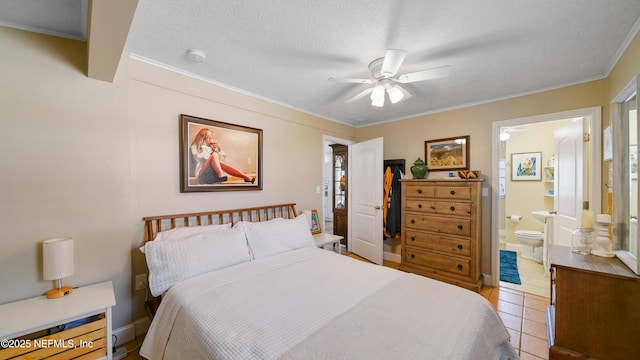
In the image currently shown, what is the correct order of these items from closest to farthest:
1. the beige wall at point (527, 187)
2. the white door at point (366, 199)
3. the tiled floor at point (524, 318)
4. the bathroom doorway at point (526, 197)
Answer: the tiled floor at point (524, 318)
the bathroom doorway at point (526, 197)
the white door at point (366, 199)
the beige wall at point (527, 187)

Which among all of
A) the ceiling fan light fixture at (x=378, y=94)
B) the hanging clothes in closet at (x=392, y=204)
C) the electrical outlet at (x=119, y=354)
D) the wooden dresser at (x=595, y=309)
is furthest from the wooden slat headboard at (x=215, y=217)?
the wooden dresser at (x=595, y=309)

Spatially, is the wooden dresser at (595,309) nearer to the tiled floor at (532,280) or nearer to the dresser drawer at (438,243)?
→ the dresser drawer at (438,243)

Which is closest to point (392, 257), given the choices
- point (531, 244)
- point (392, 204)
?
point (392, 204)

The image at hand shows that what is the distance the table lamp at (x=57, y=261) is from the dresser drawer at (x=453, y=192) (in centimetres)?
358

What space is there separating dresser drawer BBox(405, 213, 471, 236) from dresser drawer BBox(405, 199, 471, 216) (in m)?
0.08

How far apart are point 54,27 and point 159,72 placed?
659 millimetres

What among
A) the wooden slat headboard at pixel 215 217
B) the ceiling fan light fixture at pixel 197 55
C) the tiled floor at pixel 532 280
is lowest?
the tiled floor at pixel 532 280

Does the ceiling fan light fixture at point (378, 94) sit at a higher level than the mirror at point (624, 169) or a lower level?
higher

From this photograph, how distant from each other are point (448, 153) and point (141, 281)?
3.91 meters

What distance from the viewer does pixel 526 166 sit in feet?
15.1

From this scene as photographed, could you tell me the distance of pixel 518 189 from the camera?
4719 millimetres

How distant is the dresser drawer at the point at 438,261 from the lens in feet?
9.38

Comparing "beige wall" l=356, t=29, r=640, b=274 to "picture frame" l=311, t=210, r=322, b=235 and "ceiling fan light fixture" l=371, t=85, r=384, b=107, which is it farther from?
"ceiling fan light fixture" l=371, t=85, r=384, b=107

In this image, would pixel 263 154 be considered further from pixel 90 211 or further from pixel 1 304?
pixel 1 304
